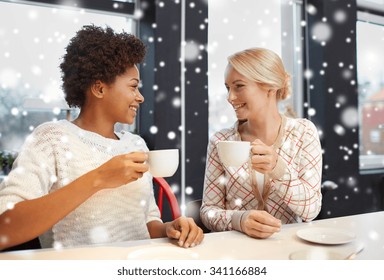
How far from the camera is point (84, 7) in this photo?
2.12 metres

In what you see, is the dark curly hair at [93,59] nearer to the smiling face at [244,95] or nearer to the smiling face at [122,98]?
the smiling face at [122,98]

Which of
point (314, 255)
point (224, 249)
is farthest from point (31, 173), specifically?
point (314, 255)

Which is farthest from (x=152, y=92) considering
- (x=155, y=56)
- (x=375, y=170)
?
(x=375, y=170)

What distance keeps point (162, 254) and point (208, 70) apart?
1641 millimetres

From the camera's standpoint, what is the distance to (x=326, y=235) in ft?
3.04

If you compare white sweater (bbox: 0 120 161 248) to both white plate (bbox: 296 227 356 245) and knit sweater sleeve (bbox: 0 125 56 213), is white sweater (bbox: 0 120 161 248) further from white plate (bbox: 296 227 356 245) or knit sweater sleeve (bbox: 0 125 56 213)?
white plate (bbox: 296 227 356 245)

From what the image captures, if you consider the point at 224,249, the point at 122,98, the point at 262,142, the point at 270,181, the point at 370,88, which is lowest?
the point at 224,249

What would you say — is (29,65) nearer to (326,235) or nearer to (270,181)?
(270,181)

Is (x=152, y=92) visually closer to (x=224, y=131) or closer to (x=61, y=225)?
(x=224, y=131)

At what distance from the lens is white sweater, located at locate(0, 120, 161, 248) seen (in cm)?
96

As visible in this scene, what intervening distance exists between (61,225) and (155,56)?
1.32 meters

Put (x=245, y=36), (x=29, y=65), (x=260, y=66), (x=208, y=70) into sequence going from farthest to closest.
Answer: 1. (x=245, y=36)
2. (x=208, y=70)
3. (x=29, y=65)
4. (x=260, y=66)

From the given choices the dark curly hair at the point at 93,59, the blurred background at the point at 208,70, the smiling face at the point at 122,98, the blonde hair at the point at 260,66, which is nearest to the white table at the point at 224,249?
the smiling face at the point at 122,98

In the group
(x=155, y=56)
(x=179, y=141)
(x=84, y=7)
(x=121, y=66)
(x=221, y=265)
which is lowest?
(x=221, y=265)
